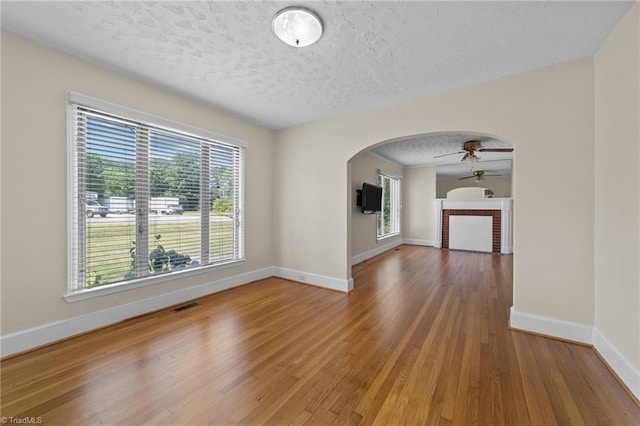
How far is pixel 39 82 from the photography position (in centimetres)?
208

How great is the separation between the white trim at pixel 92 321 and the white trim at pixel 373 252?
2856mm

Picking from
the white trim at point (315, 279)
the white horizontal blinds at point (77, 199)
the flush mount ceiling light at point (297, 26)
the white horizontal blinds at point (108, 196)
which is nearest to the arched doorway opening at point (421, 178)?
the white trim at point (315, 279)

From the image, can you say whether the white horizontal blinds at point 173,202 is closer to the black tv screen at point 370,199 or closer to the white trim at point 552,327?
the black tv screen at point 370,199

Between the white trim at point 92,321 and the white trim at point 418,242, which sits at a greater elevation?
the white trim at point 418,242

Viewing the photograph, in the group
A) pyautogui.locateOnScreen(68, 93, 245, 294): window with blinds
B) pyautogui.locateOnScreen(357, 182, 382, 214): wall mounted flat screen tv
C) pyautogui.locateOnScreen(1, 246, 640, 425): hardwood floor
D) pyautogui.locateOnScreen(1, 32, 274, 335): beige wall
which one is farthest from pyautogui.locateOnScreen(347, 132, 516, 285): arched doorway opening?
pyautogui.locateOnScreen(1, 32, 274, 335): beige wall

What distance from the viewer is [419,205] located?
7.97 meters

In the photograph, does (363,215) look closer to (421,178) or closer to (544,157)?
(421,178)

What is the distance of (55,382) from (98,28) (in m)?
2.58

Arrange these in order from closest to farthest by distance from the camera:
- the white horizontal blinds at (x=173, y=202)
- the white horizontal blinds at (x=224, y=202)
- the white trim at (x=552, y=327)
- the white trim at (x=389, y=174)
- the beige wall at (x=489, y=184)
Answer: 1. the white trim at (x=552, y=327)
2. the white horizontal blinds at (x=173, y=202)
3. the white horizontal blinds at (x=224, y=202)
4. the white trim at (x=389, y=174)
5. the beige wall at (x=489, y=184)

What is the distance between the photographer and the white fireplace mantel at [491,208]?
659 cm

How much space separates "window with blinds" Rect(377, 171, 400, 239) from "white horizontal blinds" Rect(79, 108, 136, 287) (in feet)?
17.6

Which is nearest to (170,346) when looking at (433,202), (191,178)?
(191,178)

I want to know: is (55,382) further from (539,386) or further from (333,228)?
(539,386)

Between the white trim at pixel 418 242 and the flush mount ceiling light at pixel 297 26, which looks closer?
the flush mount ceiling light at pixel 297 26
